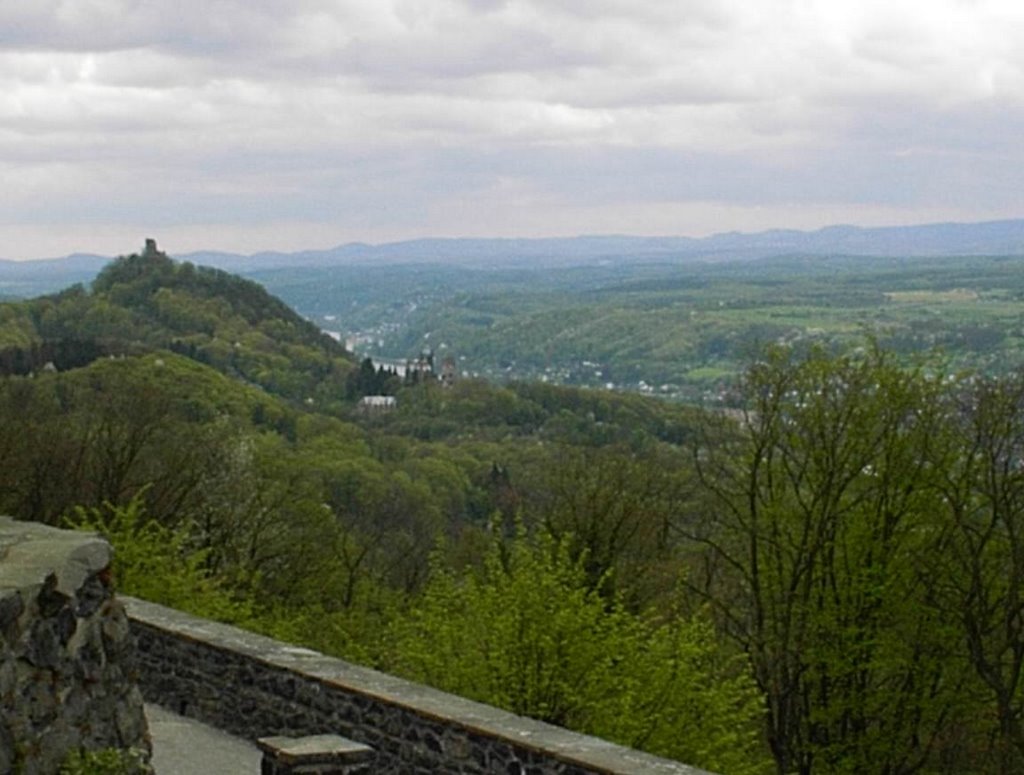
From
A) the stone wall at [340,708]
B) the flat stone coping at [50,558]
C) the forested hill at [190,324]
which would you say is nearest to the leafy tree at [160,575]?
the stone wall at [340,708]

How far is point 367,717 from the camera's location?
31.7 ft

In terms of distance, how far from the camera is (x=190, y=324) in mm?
134000

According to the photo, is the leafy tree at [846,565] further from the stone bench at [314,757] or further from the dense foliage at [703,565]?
the stone bench at [314,757]

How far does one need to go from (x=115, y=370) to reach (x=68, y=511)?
3937 centimetres

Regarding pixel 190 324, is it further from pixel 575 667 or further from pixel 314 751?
pixel 314 751

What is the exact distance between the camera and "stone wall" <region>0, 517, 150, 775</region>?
23.3 ft

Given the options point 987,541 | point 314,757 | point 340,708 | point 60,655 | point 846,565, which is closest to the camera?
point 60,655

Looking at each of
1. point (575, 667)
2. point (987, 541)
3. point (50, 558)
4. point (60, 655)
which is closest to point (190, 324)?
point (987, 541)

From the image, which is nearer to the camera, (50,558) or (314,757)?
(50,558)

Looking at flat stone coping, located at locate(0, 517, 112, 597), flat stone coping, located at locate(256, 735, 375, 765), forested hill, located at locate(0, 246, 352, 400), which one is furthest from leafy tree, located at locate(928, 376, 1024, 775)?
forested hill, located at locate(0, 246, 352, 400)

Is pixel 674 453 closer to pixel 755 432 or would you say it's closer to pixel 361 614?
pixel 361 614

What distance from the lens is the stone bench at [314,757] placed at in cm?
848

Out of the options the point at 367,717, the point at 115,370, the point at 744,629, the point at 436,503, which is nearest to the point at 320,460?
the point at 436,503

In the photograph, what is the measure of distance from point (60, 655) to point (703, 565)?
23.1m
